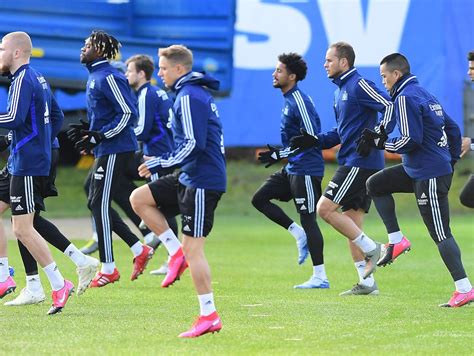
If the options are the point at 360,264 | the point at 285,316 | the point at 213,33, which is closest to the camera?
the point at 285,316

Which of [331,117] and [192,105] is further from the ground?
[192,105]

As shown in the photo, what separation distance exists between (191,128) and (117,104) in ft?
10.4

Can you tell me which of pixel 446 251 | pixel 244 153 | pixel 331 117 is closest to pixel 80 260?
pixel 446 251

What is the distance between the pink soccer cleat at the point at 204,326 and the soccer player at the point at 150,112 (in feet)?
15.3

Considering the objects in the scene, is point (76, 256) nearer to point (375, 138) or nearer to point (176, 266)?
point (176, 266)

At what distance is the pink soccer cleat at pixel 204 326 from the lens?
8219mm

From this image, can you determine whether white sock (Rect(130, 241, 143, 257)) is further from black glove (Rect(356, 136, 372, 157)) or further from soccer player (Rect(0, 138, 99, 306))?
black glove (Rect(356, 136, 372, 157))

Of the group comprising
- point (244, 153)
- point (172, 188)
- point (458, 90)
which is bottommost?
point (244, 153)

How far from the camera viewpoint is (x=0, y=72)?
977 cm

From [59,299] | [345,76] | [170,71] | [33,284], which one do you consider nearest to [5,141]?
[33,284]

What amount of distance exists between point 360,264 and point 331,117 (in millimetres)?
11975

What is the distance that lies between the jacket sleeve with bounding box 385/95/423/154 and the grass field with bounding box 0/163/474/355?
4.43 ft

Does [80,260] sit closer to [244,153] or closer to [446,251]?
[446,251]

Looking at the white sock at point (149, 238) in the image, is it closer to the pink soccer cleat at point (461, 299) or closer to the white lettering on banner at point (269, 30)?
the pink soccer cleat at point (461, 299)
